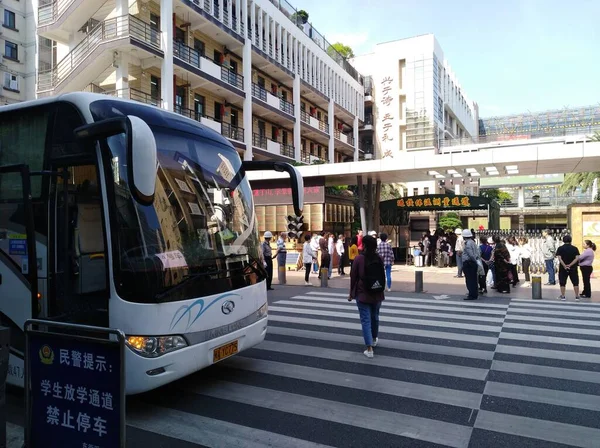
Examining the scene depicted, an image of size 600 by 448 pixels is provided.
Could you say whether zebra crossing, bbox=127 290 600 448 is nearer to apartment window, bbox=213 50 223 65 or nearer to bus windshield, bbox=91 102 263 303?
bus windshield, bbox=91 102 263 303

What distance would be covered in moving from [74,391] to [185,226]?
1929mm

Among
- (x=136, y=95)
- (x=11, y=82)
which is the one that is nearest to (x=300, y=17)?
(x=136, y=95)

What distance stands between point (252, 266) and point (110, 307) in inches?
69.0

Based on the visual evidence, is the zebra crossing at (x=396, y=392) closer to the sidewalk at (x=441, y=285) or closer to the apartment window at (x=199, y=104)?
the sidewalk at (x=441, y=285)

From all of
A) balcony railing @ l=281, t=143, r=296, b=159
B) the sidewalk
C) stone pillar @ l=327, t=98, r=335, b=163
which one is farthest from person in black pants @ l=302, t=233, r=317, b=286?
stone pillar @ l=327, t=98, r=335, b=163

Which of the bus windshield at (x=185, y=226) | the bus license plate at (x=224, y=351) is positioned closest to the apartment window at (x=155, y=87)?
the bus windshield at (x=185, y=226)

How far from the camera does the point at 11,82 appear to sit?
31000 millimetres

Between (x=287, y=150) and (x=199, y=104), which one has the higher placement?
(x=199, y=104)

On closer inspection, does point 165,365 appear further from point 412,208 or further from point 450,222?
point 450,222

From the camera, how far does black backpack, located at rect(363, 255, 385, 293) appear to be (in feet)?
20.8

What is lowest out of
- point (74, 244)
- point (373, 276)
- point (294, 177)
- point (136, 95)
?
point (373, 276)

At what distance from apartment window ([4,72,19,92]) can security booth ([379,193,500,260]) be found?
87.9 feet

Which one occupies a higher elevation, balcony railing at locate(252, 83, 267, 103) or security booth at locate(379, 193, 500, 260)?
balcony railing at locate(252, 83, 267, 103)

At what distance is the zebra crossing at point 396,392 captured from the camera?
13.4 feet
